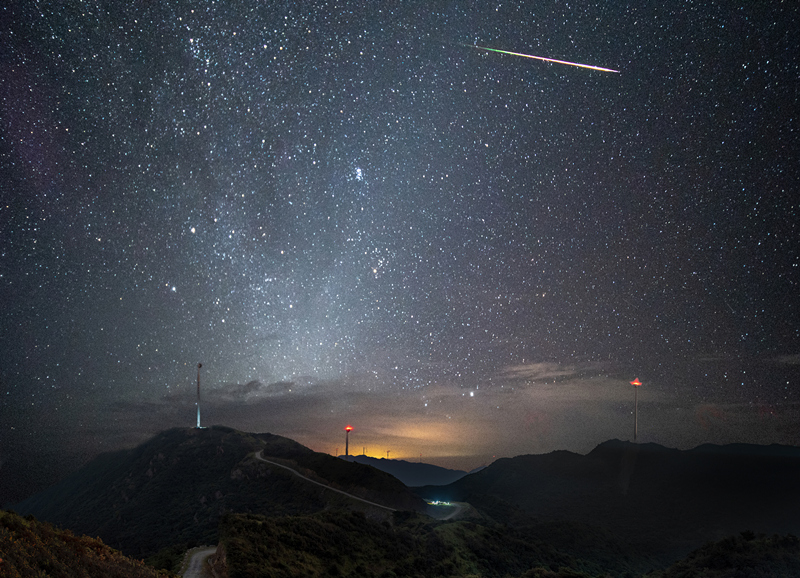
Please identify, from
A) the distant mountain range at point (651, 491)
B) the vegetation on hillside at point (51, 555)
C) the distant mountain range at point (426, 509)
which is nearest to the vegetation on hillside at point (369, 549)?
the distant mountain range at point (426, 509)

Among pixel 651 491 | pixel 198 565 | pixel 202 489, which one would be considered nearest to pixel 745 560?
pixel 198 565

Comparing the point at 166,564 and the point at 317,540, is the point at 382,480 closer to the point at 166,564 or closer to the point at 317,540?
the point at 317,540

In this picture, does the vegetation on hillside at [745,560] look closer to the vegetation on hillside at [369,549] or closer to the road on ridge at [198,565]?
the vegetation on hillside at [369,549]

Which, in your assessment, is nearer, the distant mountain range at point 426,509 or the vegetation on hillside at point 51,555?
the vegetation on hillside at point 51,555

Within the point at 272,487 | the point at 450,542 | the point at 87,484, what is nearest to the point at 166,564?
the point at 450,542

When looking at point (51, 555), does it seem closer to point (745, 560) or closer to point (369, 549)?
point (369, 549)
